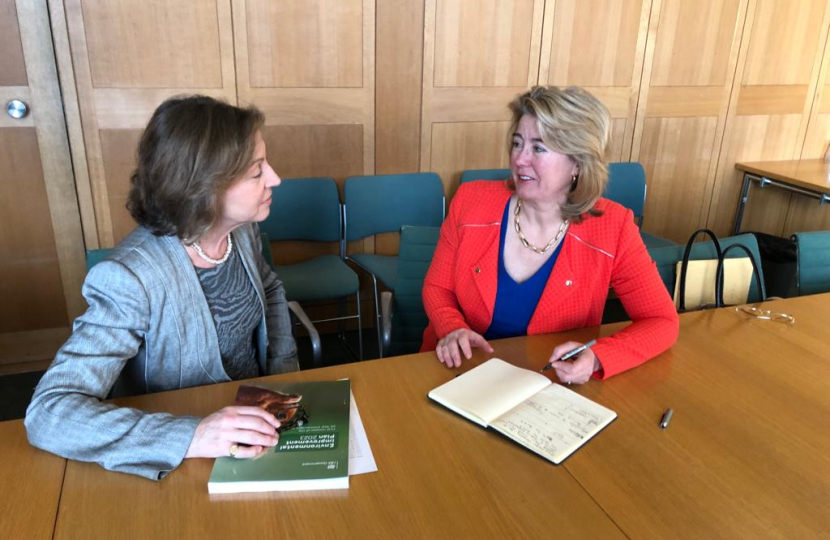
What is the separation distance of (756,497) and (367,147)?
2.59 metres

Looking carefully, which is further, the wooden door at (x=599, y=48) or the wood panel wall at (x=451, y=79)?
the wooden door at (x=599, y=48)

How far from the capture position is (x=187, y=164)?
1.35 metres

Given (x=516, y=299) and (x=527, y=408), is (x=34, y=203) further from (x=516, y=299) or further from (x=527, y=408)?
(x=527, y=408)

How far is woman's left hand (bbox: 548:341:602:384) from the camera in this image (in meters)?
1.45

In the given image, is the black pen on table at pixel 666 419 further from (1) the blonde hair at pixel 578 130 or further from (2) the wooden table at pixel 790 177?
(2) the wooden table at pixel 790 177

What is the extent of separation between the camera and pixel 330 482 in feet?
3.56

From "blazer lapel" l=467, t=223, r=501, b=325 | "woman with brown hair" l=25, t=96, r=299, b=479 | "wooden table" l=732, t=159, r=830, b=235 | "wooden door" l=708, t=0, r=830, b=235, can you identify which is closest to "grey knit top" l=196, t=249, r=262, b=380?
"woman with brown hair" l=25, t=96, r=299, b=479

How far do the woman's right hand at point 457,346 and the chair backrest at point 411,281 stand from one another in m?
0.63

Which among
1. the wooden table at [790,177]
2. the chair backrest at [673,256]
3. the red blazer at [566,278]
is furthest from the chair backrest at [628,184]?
Answer: the red blazer at [566,278]

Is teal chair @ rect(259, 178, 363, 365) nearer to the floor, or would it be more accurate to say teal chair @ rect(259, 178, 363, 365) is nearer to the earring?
the floor

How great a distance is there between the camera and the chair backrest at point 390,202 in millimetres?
3240

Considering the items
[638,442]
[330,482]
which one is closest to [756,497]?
[638,442]

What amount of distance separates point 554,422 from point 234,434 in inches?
25.2

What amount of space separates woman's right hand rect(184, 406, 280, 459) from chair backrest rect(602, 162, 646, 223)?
3027 mm
